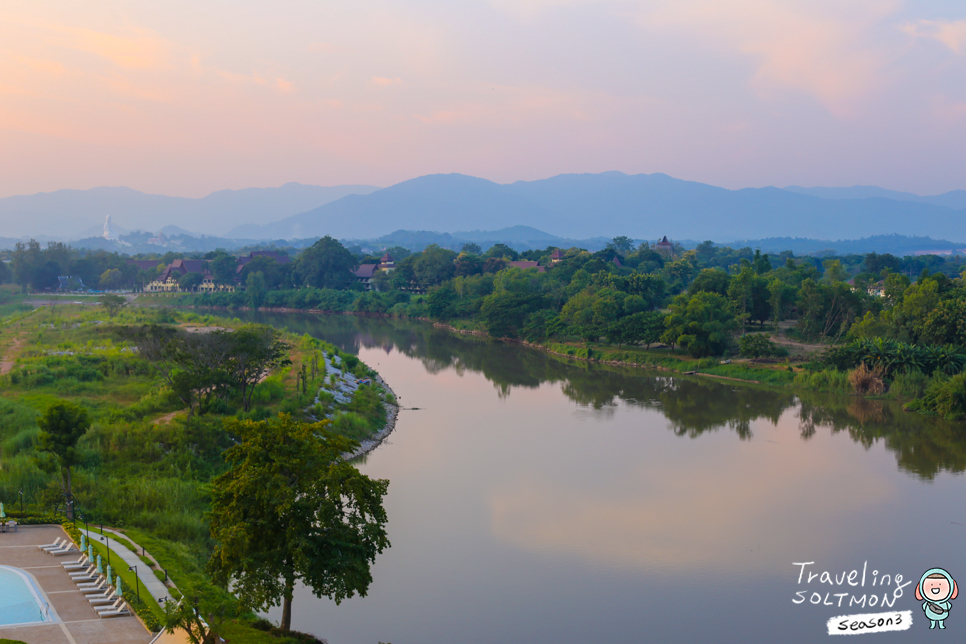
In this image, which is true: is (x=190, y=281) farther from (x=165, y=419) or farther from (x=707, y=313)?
(x=165, y=419)

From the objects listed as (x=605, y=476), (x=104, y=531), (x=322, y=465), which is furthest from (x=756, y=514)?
(x=104, y=531)

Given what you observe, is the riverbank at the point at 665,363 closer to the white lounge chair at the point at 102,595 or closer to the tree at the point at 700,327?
the tree at the point at 700,327

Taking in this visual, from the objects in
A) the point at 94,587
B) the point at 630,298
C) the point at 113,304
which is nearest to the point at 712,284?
the point at 630,298

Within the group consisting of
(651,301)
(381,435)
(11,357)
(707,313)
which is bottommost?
(381,435)

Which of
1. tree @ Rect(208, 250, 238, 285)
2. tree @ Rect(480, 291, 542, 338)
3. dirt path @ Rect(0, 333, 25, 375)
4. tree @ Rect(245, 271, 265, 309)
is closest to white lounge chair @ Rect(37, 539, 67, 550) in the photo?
dirt path @ Rect(0, 333, 25, 375)

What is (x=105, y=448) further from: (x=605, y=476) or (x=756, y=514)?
(x=756, y=514)
